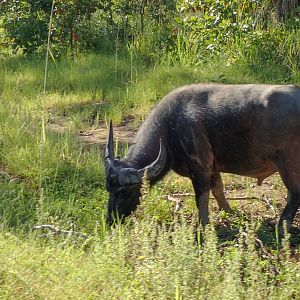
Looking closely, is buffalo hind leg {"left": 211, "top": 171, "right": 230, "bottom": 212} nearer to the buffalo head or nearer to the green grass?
the buffalo head

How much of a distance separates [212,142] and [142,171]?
2.25 feet

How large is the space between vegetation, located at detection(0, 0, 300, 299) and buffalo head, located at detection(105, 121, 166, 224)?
0.12 m

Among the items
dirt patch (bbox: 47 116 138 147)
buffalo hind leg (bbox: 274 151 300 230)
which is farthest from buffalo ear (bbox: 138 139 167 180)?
dirt patch (bbox: 47 116 138 147)

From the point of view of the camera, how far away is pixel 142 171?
20.9 ft

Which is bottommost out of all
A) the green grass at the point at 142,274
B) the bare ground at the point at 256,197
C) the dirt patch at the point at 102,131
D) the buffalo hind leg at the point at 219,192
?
the dirt patch at the point at 102,131

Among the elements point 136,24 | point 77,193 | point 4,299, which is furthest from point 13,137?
point 136,24

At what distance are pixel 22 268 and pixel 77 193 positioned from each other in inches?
98.6

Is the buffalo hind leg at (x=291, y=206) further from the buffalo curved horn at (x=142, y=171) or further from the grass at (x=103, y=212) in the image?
the buffalo curved horn at (x=142, y=171)

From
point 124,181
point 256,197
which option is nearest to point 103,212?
point 124,181

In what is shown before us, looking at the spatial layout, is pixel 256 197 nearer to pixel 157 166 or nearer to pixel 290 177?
pixel 290 177

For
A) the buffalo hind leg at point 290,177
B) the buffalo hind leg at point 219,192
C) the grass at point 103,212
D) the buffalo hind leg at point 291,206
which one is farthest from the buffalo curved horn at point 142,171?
the buffalo hind leg at point 291,206

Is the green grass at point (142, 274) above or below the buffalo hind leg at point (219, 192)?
above

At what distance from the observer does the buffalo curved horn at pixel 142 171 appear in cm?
635

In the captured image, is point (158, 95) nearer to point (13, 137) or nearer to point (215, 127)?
point (13, 137)
